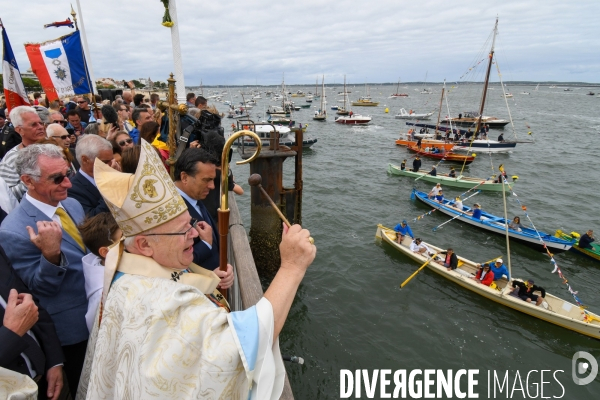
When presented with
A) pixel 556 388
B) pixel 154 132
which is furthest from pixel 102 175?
pixel 556 388

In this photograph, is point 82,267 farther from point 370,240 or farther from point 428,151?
point 428,151

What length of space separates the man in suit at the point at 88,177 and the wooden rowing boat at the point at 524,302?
12.9m

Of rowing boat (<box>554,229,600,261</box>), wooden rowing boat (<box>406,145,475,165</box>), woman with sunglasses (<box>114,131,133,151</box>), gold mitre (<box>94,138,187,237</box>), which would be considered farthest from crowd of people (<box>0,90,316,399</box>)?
wooden rowing boat (<box>406,145,475,165</box>)

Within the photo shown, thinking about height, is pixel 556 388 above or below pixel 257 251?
below

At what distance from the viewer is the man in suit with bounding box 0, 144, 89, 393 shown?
2354mm

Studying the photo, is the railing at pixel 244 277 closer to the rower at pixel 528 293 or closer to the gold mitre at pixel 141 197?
the gold mitre at pixel 141 197

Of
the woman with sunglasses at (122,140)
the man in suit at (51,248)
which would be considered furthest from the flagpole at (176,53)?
the man in suit at (51,248)

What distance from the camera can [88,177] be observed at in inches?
148

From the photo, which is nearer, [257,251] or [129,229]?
[129,229]

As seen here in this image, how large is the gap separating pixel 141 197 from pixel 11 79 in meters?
7.27

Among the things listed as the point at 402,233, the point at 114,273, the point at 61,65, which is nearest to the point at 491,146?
the point at 402,233

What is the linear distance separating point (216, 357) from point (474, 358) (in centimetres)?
1166

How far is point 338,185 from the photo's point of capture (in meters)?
25.6

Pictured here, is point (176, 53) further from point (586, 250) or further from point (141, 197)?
point (586, 250)
